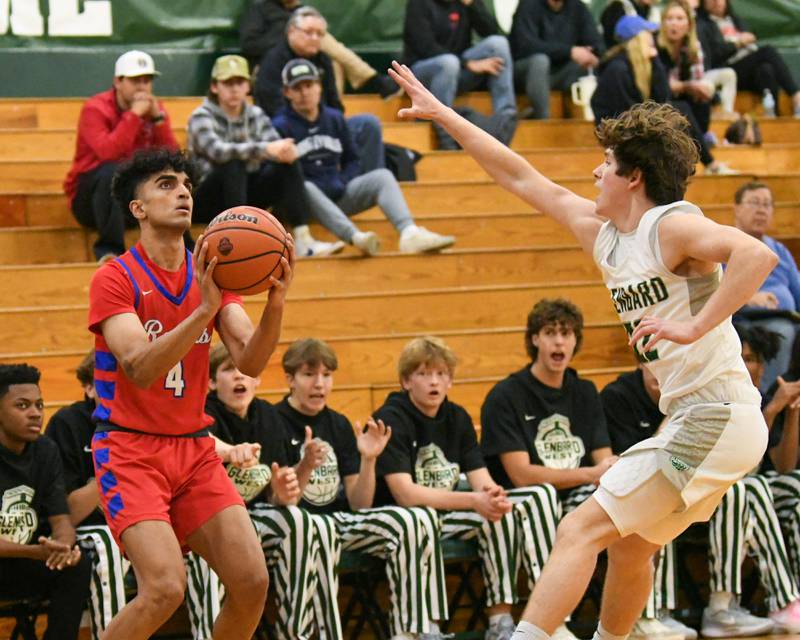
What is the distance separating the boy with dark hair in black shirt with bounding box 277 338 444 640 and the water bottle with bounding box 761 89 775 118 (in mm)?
6180

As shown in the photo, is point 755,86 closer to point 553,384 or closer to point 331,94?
point 331,94

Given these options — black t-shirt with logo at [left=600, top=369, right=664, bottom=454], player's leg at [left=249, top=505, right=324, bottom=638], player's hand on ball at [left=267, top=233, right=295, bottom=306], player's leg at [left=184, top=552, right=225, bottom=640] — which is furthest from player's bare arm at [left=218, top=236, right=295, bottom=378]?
black t-shirt with logo at [left=600, top=369, right=664, bottom=454]

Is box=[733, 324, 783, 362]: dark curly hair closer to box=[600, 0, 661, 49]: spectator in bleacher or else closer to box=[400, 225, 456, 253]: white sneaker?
box=[400, 225, 456, 253]: white sneaker

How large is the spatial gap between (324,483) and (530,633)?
2.09 meters

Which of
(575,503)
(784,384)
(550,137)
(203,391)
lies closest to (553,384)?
(575,503)

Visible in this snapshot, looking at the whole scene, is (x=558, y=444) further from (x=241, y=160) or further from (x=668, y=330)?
(x=241, y=160)

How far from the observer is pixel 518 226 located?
9.13m

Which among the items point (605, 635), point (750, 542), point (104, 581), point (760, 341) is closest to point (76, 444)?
point (104, 581)

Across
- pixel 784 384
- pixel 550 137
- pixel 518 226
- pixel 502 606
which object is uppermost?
pixel 550 137

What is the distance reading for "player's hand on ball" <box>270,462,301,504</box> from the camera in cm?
561

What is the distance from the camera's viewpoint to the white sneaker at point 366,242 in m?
8.18

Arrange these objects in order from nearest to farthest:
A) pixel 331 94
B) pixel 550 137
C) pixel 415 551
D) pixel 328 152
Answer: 1. pixel 415 551
2. pixel 328 152
3. pixel 331 94
4. pixel 550 137

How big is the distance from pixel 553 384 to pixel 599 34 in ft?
16.2

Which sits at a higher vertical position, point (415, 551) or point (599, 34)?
point (599, 34)
